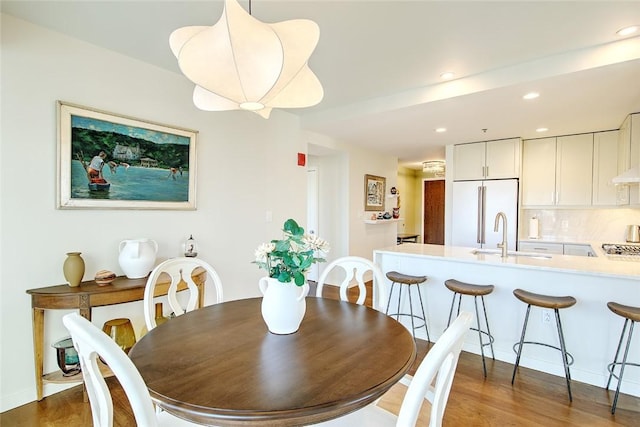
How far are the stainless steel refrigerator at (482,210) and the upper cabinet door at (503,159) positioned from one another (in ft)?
0.32

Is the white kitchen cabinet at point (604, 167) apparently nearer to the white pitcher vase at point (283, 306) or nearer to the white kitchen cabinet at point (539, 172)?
the white kitchen cabinet at point (539, 172)

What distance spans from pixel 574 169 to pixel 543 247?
44.5 inches

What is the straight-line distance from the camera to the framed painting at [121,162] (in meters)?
2.23

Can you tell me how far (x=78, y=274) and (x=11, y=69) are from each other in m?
1.38

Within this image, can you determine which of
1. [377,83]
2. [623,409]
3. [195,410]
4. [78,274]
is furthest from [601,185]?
[78,274]

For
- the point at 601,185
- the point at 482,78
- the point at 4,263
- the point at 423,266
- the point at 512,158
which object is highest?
the point at 482,78

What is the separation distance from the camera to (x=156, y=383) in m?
0.97

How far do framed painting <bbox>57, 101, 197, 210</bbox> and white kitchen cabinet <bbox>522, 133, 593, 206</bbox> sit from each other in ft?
14.8

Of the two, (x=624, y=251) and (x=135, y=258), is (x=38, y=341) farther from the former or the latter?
(x=624, y=251)

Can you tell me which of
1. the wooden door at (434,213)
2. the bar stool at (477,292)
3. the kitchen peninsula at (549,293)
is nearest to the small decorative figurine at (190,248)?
the kitchen peninsula at (549,293)

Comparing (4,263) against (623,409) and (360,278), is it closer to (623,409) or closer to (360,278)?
(360,278)

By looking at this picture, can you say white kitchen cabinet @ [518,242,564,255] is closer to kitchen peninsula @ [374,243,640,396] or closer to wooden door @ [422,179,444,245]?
kitchen peninsula @ [374,243,640,396]

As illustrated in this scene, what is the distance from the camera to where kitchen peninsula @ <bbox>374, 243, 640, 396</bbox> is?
2.29 metres

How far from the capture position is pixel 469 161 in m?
4.73
